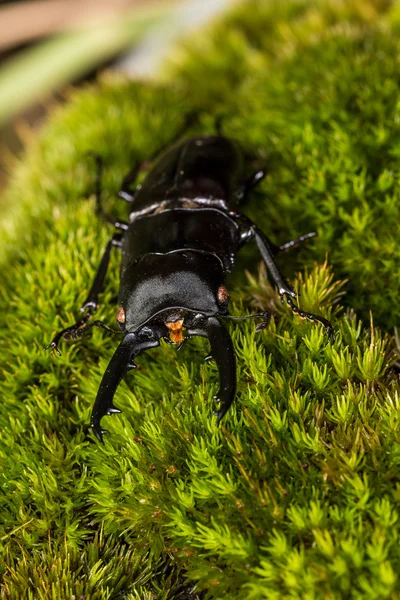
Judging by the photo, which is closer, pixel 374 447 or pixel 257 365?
pixel 374 447

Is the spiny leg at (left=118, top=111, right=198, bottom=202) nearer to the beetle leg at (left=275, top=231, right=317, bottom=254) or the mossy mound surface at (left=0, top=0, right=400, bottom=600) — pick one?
the mossy mound surface at (left=0, top=0, right=400, bottom=600)

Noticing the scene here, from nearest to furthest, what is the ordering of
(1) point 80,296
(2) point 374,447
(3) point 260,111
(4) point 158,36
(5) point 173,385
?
(2) point 374,447 → (5) point 173,385 → (1) point 80,296 → (3) point 260,111 → (4) point 158,36

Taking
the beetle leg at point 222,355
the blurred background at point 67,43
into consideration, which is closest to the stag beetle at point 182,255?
the beetle leg at point 222,355

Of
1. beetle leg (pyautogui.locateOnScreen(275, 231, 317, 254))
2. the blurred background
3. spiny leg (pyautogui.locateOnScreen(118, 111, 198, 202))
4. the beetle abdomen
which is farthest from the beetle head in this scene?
the blurred background

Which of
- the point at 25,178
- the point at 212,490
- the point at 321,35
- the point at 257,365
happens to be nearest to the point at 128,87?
the point at 25,178

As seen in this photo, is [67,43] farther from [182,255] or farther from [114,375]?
[114,375]

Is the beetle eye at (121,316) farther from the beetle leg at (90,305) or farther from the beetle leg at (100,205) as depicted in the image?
the beetle leg at (100,205)

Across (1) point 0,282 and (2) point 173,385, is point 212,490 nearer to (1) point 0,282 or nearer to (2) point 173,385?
(2) point 173,385

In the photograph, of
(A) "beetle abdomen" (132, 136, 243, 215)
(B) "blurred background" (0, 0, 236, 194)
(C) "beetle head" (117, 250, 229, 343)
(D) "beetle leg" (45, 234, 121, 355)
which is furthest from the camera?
(B) "blurred background" (0, 0, 236, 194)
